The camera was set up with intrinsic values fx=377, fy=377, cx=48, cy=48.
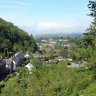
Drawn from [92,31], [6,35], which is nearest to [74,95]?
[92,31]

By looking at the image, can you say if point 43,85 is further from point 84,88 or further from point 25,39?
point 25,39

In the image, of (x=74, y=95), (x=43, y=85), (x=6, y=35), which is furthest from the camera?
(x=6, y=35)

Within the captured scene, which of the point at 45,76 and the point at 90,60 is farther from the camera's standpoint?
the point at 90,60

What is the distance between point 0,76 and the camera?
47.4 meters

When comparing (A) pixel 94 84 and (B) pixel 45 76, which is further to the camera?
(A) pixel 94 84

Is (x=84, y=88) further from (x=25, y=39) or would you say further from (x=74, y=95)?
(x=25, y=39)

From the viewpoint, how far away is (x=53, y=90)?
19.4 m

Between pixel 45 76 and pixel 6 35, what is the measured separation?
73.3 meters

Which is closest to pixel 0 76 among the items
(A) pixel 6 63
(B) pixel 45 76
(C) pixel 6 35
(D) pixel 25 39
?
(A) pixel 6 63

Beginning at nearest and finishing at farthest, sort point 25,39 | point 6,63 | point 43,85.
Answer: point 43,85 < point 6,63 < point 25,39

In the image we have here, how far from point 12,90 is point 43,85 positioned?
111 inches

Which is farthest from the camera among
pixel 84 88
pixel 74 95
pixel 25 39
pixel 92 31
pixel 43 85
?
pixel 25 39

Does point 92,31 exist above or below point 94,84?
above

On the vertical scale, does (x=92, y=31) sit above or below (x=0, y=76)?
above
